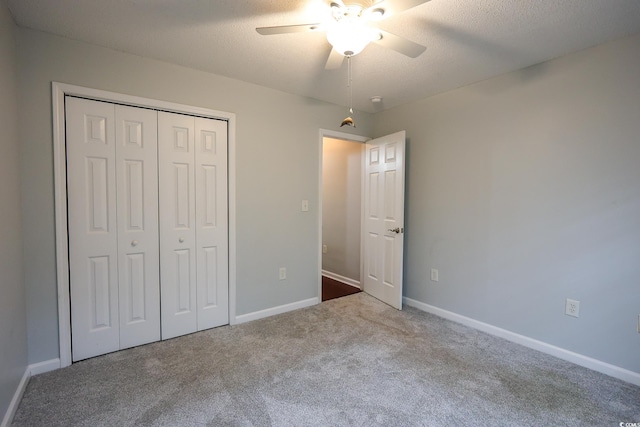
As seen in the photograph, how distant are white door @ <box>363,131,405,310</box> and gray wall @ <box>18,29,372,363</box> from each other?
53 cm

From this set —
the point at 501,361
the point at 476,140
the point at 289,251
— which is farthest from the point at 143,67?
the point at 501,361

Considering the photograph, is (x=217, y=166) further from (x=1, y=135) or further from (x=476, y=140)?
(x=476, y=140)

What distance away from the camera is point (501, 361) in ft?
7.23

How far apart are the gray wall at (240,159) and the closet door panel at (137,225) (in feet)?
1.03

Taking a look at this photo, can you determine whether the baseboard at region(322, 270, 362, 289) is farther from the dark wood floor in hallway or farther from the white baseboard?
the white baseboard

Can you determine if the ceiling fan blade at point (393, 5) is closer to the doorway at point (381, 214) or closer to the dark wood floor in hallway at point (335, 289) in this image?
the doorway at point (381, 214)

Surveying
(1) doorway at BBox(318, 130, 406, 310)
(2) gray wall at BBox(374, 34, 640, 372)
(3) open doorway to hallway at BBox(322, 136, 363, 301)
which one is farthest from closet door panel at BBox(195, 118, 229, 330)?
(2) gray wall at BBox(374, 34, 640, 372)

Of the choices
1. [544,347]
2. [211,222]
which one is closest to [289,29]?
[211,222]

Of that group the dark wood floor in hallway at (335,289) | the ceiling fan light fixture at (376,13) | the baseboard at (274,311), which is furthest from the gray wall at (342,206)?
the ceiling fan light fixture at (376,13)

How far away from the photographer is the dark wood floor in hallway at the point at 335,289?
12.2 ft

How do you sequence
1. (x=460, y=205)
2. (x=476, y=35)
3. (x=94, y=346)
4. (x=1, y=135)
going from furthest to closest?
(x=460, y=205)
(x=94, y=346)
(x=476, y=35)
(x=1, y=135)

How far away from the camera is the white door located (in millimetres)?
3199

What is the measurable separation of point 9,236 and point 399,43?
2.47m

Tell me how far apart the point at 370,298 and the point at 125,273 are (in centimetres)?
258
